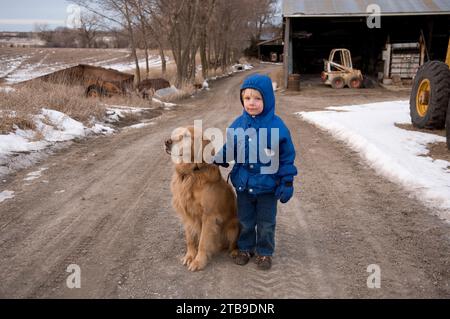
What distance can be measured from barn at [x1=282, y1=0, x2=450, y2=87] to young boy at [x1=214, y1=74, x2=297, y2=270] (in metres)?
16.5

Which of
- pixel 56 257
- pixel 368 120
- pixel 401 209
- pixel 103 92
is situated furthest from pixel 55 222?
pixel 103 92

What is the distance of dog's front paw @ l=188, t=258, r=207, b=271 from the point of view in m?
3.32

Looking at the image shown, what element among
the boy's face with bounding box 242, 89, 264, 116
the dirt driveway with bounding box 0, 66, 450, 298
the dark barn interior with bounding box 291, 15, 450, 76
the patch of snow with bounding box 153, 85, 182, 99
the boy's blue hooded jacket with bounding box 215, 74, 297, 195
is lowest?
the dirt driveway with bounding box 0, 66, 450, 298

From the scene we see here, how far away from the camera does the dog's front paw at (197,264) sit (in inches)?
131

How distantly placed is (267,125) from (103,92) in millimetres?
12600

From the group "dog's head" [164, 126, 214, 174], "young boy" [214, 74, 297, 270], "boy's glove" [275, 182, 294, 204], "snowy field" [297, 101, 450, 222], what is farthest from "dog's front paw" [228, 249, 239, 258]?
"snowy field" [297, 101, 450, 222]

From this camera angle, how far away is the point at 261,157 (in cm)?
316

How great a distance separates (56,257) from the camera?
3.53m

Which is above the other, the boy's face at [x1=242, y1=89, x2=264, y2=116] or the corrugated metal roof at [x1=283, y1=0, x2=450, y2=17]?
the corrugated metal roof at [x1=283, y1=0, x2=450, y2=17]

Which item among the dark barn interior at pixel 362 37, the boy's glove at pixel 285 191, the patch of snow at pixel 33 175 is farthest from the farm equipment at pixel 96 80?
the boy's glove at pixel 285 191

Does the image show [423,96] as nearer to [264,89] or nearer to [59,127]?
[264,89]

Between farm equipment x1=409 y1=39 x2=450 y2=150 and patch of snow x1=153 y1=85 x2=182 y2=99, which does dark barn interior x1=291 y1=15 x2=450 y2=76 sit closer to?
patch of snow x1=153 y1=85 x2=182 y2=99

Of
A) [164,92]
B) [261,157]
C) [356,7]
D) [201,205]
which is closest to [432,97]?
[261,157]
